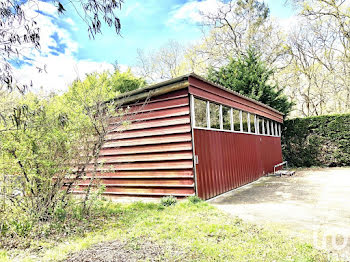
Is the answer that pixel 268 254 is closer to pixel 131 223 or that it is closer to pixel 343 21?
pixel 131 223

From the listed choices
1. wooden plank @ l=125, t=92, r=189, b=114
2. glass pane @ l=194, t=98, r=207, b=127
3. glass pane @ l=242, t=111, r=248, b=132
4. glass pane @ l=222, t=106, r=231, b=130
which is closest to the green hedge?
glass pane @ l=242, t=111, r=248, b=132

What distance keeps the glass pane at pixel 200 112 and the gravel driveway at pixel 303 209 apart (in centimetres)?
194

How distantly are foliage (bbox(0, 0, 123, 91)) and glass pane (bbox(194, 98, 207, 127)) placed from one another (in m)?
3.61

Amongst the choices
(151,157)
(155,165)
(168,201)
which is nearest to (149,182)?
(155,165)

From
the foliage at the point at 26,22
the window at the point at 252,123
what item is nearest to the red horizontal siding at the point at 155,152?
the foliage at the point at 26,22

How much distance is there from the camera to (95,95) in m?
4.91

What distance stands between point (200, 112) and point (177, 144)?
40.4 inches

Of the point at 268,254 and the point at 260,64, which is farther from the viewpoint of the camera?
the point at 260,64

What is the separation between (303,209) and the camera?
5.09m

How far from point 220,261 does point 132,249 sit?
109 centimetres

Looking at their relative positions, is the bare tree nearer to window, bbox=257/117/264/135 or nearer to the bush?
window, bbox=257/117/264/135

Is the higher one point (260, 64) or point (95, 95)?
point (260, 64)

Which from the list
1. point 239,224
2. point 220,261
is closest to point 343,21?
point 239,224

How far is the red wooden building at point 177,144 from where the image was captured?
601 centimetres
